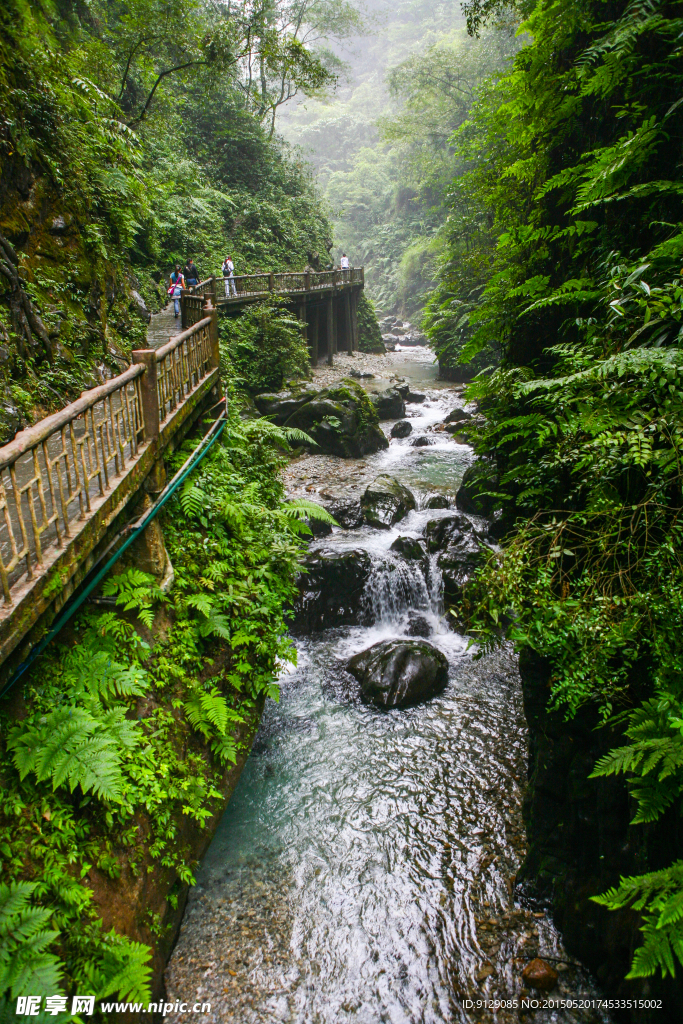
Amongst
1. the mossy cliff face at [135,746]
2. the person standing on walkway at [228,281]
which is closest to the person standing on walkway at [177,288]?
the person standing on walkway at [228,281]

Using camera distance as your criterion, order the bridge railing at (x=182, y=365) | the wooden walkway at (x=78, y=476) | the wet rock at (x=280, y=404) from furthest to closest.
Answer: the wet rock at (x=280, y=404) → the bridge railing at (x=182, y=365) → the wooden walkway at (x=78, y=476)

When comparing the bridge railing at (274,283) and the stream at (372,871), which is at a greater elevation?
the bridge railing at (274,283)

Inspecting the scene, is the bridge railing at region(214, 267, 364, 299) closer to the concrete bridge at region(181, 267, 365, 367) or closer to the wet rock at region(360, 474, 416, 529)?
the concrete bridge at region(181, 267, 365, 367)

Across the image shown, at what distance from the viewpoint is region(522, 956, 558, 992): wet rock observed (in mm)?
4617

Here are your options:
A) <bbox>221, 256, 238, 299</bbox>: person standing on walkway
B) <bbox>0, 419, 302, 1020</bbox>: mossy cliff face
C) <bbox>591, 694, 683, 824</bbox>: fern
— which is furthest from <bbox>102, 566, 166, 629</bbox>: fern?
<bbox>221, 256, 238, 299</bbox>: person standing on walkway

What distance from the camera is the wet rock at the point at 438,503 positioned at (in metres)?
12.8

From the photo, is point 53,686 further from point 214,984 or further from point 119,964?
point 214,984

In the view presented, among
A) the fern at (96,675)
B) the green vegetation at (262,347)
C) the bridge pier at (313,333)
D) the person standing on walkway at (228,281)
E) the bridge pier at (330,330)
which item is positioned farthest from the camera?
the bridge pier at (330,330)

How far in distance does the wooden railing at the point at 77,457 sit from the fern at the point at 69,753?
109 centimetres

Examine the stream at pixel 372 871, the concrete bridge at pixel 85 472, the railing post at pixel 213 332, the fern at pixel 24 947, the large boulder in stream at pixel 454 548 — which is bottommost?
the stream at pixel 372 871

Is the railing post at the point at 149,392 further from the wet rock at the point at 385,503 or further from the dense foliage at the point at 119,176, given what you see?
the wet rock at the point at 385,503

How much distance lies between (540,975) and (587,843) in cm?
115

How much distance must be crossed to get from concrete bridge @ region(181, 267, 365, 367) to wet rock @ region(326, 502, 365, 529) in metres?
4.79

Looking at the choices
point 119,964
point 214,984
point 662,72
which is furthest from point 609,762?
point 662,72
